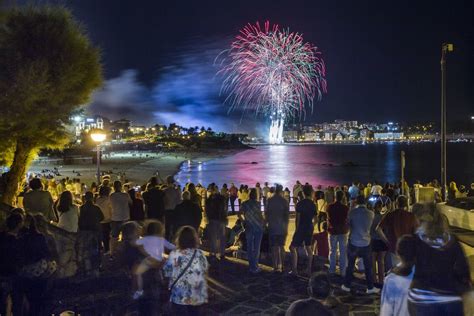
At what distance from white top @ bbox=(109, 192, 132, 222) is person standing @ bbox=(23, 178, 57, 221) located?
1191mm

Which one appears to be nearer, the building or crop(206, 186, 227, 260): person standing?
crop(206, 186, 227, 260): person standing

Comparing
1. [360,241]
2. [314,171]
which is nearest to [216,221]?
[360,241]

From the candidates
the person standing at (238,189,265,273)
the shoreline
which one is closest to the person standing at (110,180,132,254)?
the person standing at (238,189,265,273)

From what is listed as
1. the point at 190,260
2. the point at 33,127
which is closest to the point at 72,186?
the point at 33,127

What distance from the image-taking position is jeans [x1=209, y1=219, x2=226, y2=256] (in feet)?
31.0

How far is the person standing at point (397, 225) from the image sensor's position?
6.91 metres

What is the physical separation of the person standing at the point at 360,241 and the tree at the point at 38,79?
6.99 m

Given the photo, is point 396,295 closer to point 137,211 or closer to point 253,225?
point 253,225

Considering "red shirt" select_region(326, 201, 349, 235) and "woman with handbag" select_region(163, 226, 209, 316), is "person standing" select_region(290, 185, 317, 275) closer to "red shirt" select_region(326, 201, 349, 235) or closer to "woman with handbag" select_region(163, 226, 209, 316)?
"red shirt" select_region(326, 201, 349, 235)

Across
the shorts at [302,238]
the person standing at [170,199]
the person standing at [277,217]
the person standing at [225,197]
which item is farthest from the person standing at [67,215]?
the shorts at [302,238]

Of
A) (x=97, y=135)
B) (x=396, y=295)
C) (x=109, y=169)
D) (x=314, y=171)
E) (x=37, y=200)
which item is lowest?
(x=396, y=295)

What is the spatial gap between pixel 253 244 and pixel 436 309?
16.5ft

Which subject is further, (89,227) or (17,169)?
(17,169)

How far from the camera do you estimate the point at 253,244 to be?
8.70 metres
